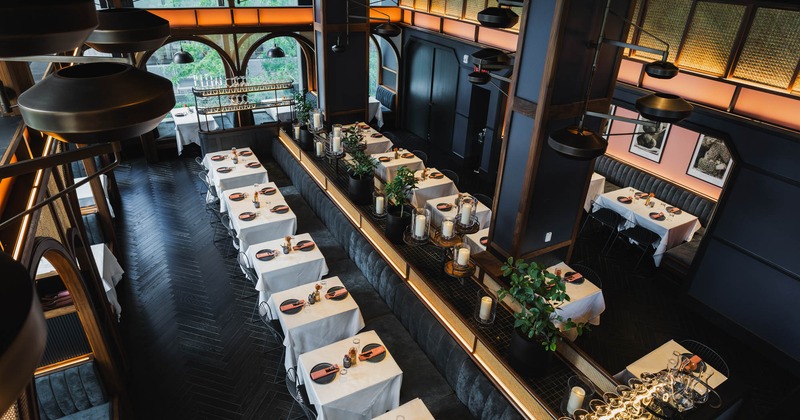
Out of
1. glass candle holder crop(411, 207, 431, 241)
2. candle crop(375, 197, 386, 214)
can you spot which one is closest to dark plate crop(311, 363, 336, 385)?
glass candle holder crop(411, 207, 431, 241)

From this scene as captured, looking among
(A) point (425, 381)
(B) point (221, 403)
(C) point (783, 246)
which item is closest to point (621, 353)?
(C) point (783, 246)

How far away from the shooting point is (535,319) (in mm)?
3908

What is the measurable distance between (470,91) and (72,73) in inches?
385

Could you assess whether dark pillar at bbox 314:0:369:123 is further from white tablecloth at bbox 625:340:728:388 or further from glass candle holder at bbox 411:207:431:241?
white tablecloth at bbox 625:340:728:388

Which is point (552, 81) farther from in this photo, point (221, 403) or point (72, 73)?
point (221, 403)

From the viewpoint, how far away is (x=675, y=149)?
28.5 feet

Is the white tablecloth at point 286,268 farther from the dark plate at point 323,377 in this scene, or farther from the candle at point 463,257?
the candle at point 463,257

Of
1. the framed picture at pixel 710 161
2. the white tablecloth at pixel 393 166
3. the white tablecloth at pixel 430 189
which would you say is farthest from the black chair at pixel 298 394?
the framed picture at pixel 710 161

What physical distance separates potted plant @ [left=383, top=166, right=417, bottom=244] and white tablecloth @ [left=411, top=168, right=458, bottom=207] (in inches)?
72.2

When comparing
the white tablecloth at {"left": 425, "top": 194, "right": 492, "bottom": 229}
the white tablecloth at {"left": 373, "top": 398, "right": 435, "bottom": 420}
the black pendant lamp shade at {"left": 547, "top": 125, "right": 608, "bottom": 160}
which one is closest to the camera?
the black pendant lamp shade at {"left": 547, "top": 125, "right": 608, "bottom": 160}

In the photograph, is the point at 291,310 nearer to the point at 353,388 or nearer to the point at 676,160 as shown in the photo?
the point at 353,388

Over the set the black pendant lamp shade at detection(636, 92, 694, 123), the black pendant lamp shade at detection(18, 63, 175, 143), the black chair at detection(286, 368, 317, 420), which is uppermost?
the black pendant lamp shade at detection(18, 63, 175, 143)

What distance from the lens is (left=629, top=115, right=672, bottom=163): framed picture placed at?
29.0 ft

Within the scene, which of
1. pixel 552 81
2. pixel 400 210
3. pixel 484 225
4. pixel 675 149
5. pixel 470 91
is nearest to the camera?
pixel 552 81
